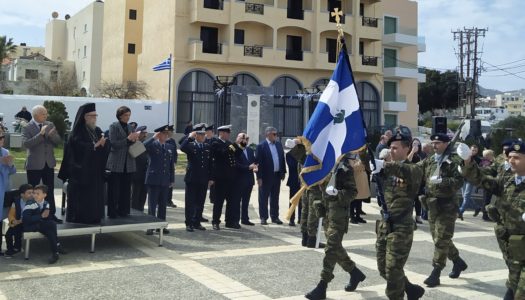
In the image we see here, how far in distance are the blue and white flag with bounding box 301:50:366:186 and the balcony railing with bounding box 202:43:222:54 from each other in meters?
32.5

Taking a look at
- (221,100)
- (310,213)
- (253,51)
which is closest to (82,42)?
(253,51)

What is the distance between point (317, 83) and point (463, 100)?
2054 cm

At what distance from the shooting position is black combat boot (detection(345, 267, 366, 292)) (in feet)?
21.7

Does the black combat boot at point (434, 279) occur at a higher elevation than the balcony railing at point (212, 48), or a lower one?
lower

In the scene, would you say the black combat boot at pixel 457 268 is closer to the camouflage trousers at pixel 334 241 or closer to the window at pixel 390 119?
the camouflage trousers at pixel 334 241

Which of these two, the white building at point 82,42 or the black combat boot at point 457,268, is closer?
the black combat boot at point 457,268

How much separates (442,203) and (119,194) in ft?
17.7

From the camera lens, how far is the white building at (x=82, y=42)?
57469mm

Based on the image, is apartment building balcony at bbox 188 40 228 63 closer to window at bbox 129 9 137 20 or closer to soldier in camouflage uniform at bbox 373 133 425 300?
window at bbox 129 9 137 20

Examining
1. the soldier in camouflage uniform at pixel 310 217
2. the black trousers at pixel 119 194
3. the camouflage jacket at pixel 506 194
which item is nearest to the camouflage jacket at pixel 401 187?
the camouflage jacket at pixel 506 194

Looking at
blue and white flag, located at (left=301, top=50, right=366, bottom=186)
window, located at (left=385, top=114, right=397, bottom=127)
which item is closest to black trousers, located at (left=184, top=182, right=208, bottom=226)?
blue and white flag, located at (left=301, top=50, right=366, bottom=186)

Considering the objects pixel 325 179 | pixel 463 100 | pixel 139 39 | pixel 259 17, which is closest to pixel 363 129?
pixel 325 179

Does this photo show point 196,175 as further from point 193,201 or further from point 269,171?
point 269,171

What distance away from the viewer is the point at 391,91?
4981 centimetres
